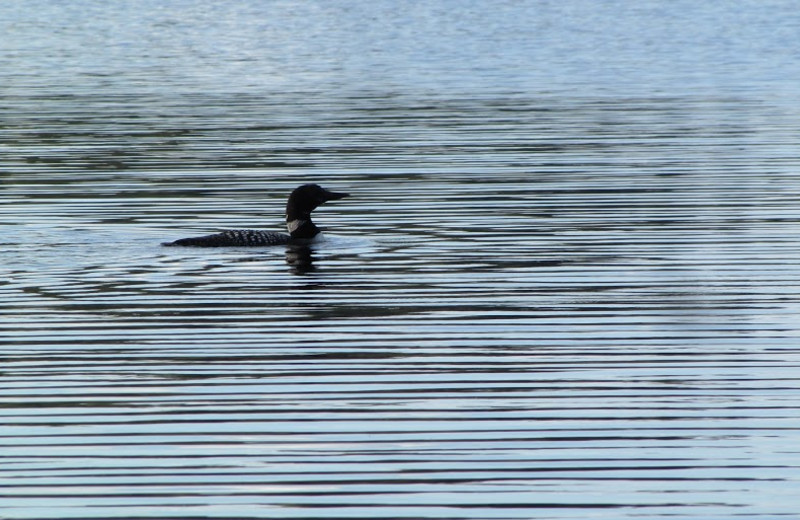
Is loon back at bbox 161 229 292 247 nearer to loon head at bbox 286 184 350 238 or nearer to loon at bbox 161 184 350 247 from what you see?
loon at bbox 161 184 350 247

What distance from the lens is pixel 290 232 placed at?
65.2ft

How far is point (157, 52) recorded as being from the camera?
6088 cm

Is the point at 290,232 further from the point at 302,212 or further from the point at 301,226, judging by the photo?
the point at 302,212

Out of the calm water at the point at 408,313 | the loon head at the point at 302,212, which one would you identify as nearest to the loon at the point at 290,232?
the loon head at the point at 302,212

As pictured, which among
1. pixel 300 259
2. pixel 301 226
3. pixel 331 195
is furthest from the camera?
pixel 331 195

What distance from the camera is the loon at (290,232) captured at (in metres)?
18.5

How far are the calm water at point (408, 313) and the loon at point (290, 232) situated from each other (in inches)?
8.3

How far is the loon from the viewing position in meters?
18.5

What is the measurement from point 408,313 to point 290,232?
563 centimetres

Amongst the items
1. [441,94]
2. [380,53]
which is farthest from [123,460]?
[380,53]

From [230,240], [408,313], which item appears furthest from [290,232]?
[408,313]

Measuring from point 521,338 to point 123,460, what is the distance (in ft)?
13.7

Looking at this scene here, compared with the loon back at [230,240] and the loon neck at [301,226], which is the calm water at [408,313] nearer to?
the loon back at [230,240]

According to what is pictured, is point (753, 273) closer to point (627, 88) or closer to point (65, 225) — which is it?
point (65, 225)
